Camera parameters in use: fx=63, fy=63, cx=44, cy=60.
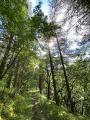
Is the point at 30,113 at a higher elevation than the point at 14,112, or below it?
below

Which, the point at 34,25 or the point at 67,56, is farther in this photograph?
the point at 67,56

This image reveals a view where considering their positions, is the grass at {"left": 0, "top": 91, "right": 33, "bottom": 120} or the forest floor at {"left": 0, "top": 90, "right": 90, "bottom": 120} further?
the forest floor at {"left": 0, "top": 90, "right": 90, "bottom": 120}

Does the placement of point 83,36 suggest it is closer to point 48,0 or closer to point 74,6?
point 74,6

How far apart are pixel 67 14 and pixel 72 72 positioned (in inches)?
306

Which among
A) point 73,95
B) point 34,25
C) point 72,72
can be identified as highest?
point 34,25

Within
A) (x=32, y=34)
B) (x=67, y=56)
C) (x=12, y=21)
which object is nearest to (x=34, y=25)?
(x=32, y=34)

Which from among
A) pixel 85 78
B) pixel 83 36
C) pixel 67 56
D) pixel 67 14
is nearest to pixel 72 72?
pixel 85 78

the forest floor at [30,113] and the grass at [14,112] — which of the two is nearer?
the grass at [14,112]

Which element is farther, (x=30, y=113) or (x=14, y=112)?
(x=30, y=113)

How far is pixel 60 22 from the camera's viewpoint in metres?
5.04

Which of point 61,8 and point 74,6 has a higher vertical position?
point 61,8

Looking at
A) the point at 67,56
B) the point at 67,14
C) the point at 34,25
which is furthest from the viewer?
the point at 67,56

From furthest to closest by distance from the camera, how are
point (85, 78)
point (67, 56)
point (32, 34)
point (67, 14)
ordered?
point (67, 56)
point (85, 78)
point (67, 14)
point (32, 34)

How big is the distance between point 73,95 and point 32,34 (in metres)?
17.8
